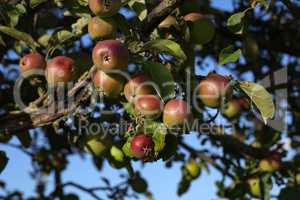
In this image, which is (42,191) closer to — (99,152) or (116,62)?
(99,152)

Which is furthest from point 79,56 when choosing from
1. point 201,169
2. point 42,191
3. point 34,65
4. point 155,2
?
point 42,191

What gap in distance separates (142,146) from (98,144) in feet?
2.14

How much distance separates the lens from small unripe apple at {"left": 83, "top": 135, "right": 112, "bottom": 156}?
2223 millimetres

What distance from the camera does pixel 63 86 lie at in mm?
1771

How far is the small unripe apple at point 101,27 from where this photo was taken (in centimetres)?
164

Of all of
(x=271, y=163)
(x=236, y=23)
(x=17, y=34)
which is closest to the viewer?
(x=236, y=23)

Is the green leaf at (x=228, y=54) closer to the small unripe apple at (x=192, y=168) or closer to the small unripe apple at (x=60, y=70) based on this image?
the small unripe apple at (x=60, y=70)

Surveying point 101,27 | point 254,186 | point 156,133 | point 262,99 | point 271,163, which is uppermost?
point 101,27

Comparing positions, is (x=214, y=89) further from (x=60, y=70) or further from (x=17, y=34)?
(x=17, y=34)

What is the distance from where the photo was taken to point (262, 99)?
1.64 m

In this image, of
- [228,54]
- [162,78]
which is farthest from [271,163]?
[162,78]

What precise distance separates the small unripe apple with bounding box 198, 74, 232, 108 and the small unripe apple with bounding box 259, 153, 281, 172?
1.41 m

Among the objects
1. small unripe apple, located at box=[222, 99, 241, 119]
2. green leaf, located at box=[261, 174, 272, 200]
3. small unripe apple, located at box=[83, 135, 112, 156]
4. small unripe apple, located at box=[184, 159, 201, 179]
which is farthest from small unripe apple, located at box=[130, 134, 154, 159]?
small unripe apple, located at box=[184, 159, 201, 179]

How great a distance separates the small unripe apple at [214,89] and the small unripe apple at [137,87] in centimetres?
18
